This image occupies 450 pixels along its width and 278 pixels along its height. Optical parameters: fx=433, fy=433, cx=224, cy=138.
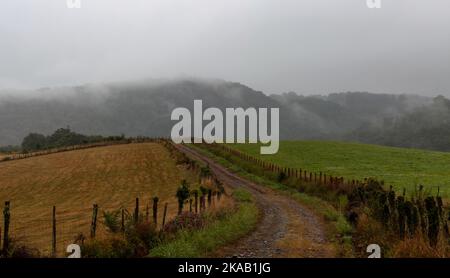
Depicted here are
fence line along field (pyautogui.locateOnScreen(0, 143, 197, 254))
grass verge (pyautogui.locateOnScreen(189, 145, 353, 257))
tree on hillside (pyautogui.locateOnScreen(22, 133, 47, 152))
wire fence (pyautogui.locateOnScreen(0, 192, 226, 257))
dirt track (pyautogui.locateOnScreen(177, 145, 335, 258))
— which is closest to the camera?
dirt track (pyautogui.locateOnScreen(177, 145, 335, 258))

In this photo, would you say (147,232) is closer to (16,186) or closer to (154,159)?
(16,186)

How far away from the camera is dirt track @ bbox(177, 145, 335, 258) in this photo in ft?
46.8

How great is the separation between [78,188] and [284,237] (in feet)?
112

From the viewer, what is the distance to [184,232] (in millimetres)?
14375

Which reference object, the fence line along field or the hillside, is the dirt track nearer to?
the fence line along field

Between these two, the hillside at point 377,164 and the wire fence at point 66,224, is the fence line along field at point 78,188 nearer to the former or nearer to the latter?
the wire fence at point 66,224

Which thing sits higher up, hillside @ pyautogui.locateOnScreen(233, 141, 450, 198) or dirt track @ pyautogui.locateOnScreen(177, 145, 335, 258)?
dirt track @ pyautogui.locateOnScreen(177, 145, 335, 258)

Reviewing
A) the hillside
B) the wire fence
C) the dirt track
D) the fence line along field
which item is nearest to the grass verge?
the dirt track

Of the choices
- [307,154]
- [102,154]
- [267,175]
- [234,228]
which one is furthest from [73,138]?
[234,228]

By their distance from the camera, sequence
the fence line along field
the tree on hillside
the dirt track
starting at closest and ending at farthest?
the dirt track → the fence line along field → the tree on hillside

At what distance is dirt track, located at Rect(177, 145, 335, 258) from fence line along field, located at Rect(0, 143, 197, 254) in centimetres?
518

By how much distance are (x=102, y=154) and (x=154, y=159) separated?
15109 mm

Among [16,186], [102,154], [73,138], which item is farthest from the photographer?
[73,138]

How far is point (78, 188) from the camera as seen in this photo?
45.9 meters
